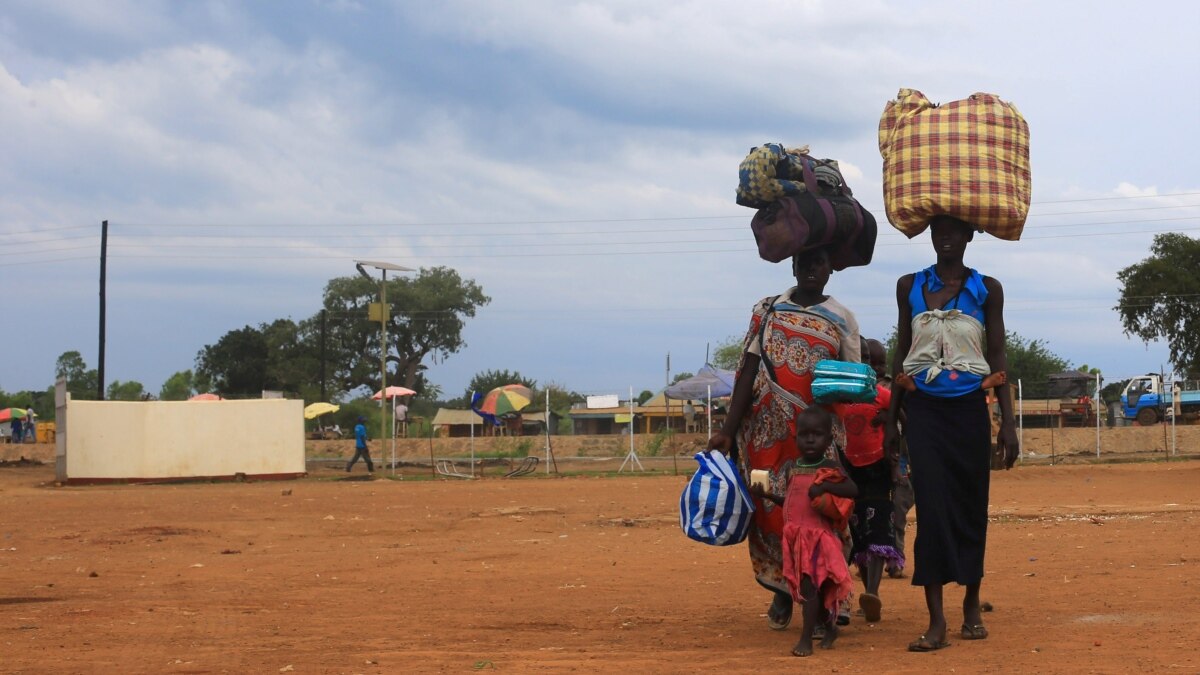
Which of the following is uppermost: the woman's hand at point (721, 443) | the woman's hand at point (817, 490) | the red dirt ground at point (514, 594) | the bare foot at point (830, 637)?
the woman's hand at point (721, 443)

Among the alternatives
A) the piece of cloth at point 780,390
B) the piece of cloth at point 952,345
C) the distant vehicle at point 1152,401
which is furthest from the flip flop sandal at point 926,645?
the distant vehicle at point 1152,401

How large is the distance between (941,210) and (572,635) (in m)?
2.72

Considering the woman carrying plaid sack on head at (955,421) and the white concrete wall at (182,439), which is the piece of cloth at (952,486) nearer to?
the woman carrying plaid sack on head at (955,421)

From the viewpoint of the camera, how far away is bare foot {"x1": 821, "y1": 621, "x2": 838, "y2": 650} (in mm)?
5805

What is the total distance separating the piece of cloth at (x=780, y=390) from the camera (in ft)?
20.5

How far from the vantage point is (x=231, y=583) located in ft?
31.1

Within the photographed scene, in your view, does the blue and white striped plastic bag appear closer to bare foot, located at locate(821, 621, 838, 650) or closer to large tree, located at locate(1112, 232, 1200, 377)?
bare foot, located at locate(821, 621, 838, 650)

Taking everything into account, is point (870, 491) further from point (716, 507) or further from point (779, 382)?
point (716, 507)

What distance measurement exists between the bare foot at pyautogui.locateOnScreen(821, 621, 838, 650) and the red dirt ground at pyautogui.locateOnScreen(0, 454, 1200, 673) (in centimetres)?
9

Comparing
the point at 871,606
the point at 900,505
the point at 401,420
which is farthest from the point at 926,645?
the point at 401,420

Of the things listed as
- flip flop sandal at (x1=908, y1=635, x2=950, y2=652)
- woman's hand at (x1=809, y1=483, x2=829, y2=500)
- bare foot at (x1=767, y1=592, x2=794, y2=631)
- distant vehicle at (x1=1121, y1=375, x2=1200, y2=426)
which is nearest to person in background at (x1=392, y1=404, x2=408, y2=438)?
distant vehicle at (x1=1121, y1=375, x2=1200, y2=426)

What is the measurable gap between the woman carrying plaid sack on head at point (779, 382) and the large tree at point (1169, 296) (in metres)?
49.0

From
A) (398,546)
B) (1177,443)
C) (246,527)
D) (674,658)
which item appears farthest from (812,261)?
(1177,443)

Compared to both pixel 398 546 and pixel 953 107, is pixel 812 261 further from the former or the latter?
pixel 398 546
